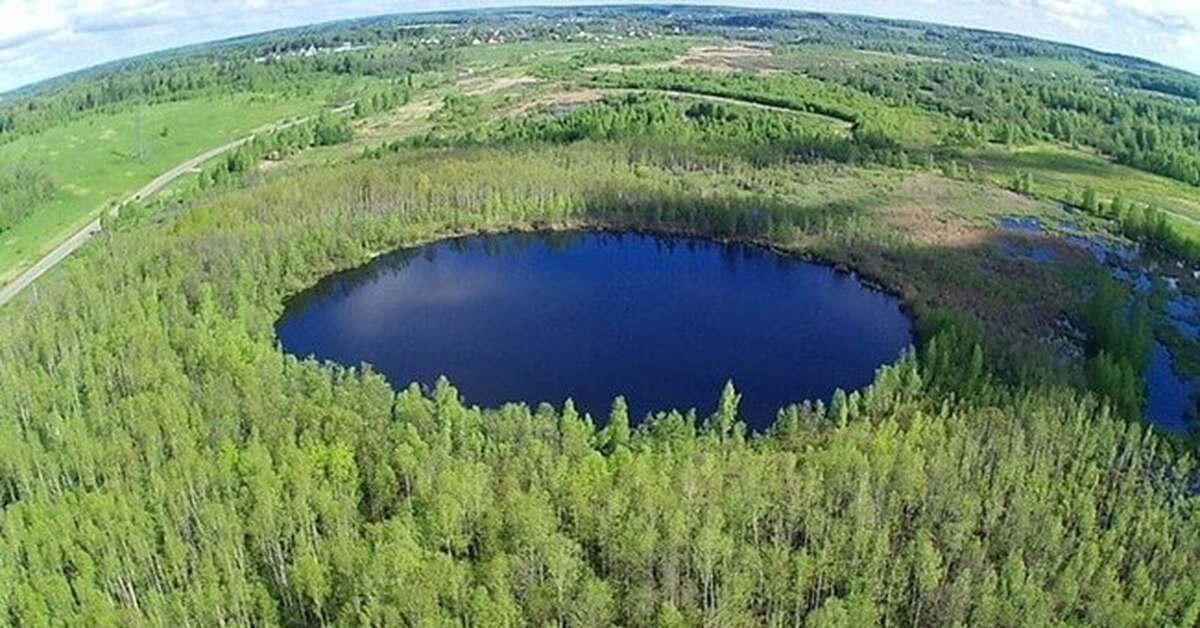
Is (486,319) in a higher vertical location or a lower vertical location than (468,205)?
lower

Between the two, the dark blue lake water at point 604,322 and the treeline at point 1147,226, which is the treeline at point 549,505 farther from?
the treeline at point 1147,226

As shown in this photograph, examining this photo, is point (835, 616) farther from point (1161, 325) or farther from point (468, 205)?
point (468, 205)

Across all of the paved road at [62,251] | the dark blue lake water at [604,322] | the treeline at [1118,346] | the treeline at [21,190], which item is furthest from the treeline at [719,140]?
the treeline at [1118,346]

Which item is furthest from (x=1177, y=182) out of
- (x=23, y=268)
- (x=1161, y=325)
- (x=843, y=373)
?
(x=23, y=268)

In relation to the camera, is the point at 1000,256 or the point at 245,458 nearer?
the point at 245,458

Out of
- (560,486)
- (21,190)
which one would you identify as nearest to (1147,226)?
(560,486)
